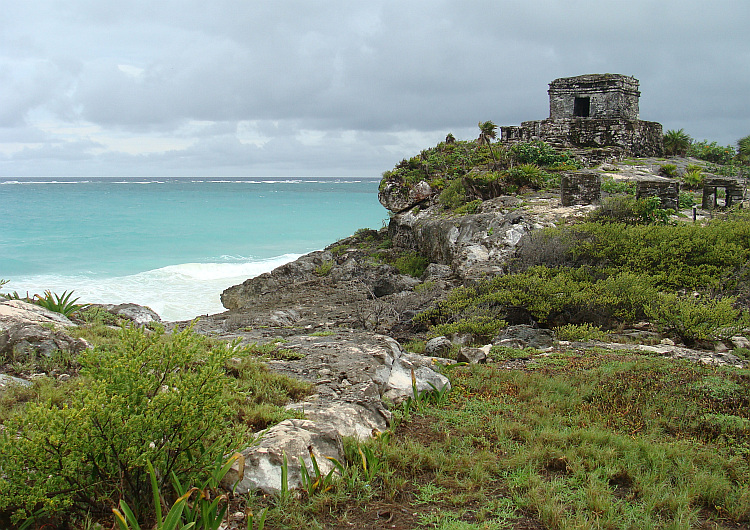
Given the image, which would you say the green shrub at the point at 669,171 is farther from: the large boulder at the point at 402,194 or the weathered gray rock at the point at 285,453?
the weathered gray rock at the point at 285,453

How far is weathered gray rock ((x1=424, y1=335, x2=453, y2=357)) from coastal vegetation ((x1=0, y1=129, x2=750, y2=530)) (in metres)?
0.82

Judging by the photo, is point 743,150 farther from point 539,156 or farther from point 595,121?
point 539,156

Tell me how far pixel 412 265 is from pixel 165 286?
12.8 m

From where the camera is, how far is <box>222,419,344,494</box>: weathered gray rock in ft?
11.2

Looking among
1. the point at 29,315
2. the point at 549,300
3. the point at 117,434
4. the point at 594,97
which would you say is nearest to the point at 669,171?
the point at 594,97

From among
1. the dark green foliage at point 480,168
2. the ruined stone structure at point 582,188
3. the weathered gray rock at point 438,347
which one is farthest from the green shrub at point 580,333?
the dark green foliage at point 480,168

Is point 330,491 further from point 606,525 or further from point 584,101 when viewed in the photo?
point 584,101

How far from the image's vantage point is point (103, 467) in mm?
2955

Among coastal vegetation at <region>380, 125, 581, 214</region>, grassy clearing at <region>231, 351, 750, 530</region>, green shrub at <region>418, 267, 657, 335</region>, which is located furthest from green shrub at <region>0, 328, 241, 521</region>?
coastal vegetation at <region>380, 125, 581, 214</region>

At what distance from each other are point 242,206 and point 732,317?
6876 centimetres

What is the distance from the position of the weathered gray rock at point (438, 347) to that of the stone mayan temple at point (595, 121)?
53.7 ft

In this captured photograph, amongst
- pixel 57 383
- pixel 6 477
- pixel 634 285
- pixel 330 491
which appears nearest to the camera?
pixel 6 477

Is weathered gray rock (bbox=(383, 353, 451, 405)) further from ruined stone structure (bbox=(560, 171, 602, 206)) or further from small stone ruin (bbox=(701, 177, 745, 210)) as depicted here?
small stone ruin (bbox=(701, 177, 745, 210))

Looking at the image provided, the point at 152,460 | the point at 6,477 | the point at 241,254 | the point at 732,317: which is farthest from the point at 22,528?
the point at 241,254
